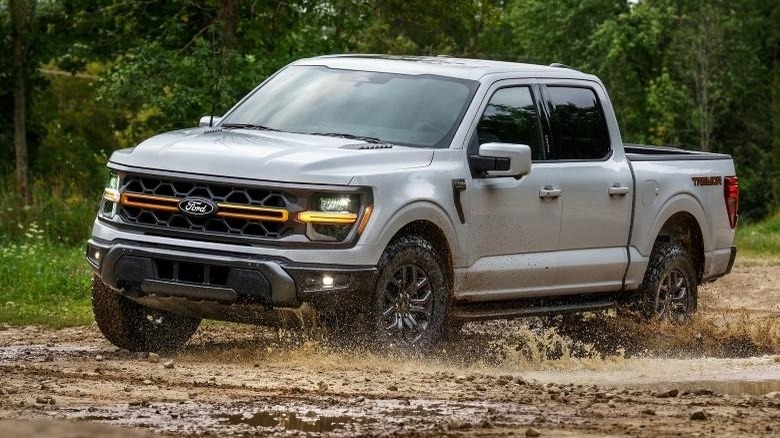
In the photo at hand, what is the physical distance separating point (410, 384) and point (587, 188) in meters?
3.03

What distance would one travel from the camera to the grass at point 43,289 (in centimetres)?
1295

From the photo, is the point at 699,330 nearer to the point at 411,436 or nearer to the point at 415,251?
the point at 415,251

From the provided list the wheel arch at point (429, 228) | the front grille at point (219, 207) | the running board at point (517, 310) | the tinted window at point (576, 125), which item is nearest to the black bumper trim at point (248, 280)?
the front grille at point (219, 207)

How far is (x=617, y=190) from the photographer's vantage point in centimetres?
1146

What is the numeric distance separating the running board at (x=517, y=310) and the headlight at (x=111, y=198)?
204cm

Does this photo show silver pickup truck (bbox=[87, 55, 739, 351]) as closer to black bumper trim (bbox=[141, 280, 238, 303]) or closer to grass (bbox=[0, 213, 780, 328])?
black bumper trim (bbox=[141, 280, 238, 303])

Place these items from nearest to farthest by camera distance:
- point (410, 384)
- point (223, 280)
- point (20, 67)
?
point (410, 384) < point (223, 280) < point (20, 67)

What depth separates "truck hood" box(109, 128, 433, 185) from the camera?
930cm

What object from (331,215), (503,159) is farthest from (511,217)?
(331,215)

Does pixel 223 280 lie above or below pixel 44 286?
above

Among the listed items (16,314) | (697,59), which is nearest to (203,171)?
(16,314)

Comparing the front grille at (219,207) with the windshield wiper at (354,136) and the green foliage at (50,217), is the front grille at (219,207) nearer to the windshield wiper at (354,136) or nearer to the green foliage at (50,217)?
the windshield wiper at (354,136)

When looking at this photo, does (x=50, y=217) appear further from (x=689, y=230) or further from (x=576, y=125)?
(x=576, y=125)

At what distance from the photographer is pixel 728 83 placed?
62.9 meters
